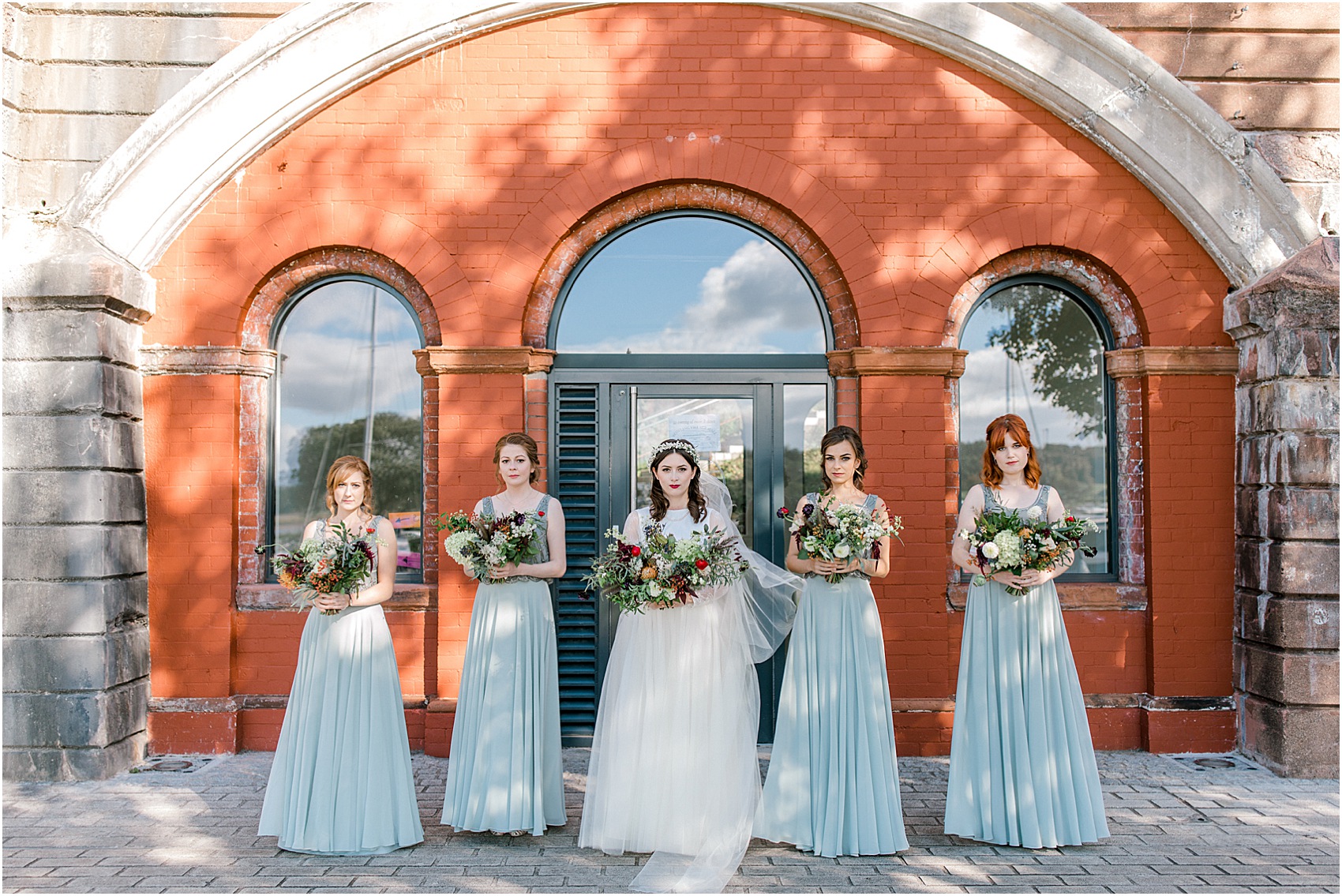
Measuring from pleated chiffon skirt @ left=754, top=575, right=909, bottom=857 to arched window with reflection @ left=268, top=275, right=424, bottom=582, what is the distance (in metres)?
3.39

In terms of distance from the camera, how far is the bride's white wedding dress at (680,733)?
4.56 metres

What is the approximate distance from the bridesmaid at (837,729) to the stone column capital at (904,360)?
1642mm

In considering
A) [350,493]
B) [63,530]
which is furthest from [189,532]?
[350,493]

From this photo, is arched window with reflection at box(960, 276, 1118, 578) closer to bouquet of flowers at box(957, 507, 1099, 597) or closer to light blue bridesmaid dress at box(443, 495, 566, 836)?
bouquet of flowers at box(957, 507, 1099, 597)

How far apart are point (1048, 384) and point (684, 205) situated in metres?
3.21

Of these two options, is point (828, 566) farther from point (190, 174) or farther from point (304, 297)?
point (190, 174)

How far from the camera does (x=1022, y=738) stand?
4.77 m

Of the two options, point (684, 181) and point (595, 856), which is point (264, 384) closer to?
point (684, 181)

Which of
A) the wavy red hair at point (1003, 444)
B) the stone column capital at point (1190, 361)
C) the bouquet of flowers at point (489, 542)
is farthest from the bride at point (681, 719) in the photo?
the stone column capital at point (1190, 361)

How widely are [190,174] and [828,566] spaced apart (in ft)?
17.6

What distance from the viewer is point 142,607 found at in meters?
6.34

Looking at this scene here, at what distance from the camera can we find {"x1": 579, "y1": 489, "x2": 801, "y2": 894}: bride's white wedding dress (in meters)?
4.56

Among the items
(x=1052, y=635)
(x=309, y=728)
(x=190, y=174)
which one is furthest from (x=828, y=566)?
(x=190, y=174)

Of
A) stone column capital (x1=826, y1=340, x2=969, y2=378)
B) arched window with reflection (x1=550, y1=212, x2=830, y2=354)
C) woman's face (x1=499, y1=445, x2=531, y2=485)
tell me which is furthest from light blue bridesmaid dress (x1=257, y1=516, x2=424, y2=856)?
stone column capital (x1=826, y1=340, x2=969, y2=378)
